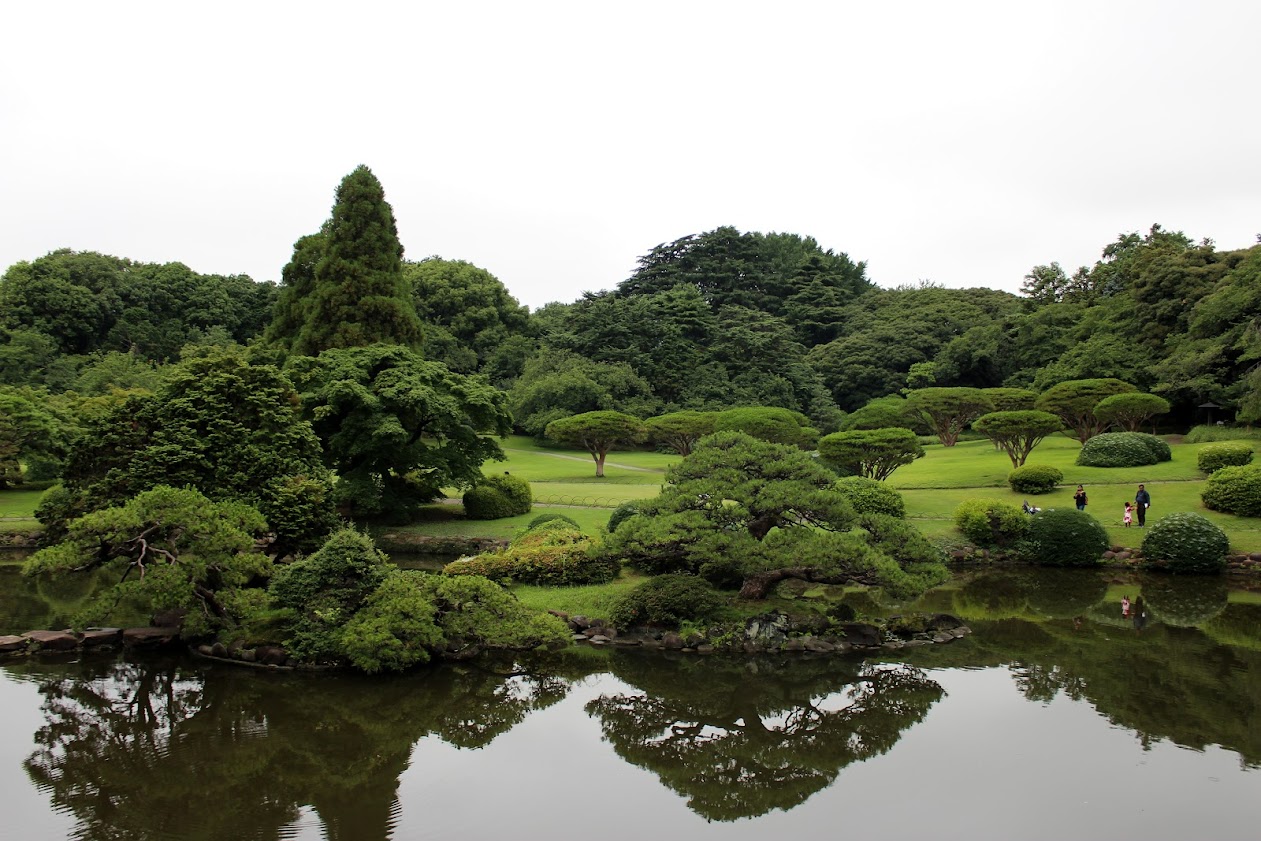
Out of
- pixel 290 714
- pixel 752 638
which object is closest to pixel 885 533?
pixel 752 638

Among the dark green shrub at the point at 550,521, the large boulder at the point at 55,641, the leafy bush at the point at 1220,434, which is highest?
the leafy bush at the point at 1220,434

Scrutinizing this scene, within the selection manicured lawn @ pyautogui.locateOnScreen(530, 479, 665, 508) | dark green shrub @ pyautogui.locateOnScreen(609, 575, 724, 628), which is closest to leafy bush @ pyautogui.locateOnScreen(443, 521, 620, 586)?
dark green shrub @ pyautogui.locateOnScreen(609, 575, 724, 628)

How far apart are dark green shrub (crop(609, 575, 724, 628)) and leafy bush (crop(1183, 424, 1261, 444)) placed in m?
27.5

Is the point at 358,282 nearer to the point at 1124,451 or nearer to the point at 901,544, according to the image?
the point at 901,544

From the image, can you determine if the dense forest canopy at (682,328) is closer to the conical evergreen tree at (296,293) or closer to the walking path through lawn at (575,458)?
the conical evergreen tree at (296,293)

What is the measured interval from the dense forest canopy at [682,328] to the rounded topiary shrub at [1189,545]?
14184 mm

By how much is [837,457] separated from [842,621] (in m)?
11.8

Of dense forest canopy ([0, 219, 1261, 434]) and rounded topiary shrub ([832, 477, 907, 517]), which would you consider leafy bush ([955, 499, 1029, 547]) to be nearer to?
rounded topiary shrub ([832, 477, 907, 517])

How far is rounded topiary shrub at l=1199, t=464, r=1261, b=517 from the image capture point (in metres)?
21.7

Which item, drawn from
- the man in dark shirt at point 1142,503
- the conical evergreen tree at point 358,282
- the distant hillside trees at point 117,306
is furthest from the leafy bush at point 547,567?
the distant hillside trees at point 117,306

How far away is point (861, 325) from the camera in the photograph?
2367 inches

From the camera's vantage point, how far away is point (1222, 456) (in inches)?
1027

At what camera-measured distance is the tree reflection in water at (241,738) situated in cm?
849

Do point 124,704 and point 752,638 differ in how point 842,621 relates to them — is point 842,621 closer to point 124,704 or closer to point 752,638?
point 752,638
